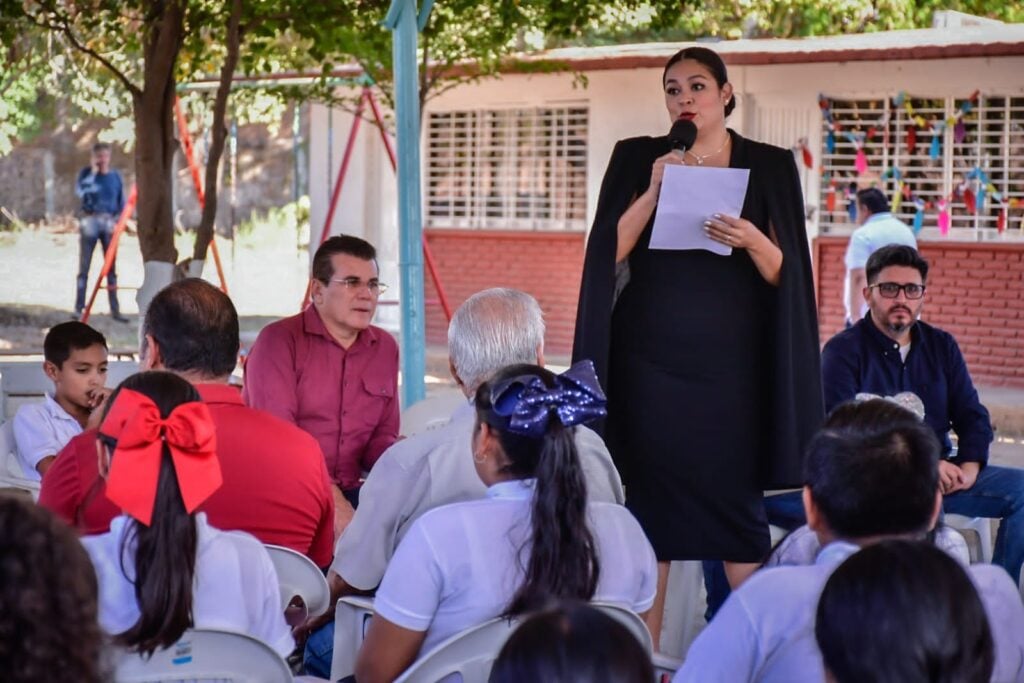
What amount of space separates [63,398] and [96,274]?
18130mm

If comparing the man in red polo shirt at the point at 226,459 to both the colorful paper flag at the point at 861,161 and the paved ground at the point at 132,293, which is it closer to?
the paved ground at the point at 132,293

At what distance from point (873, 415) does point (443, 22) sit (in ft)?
18.2

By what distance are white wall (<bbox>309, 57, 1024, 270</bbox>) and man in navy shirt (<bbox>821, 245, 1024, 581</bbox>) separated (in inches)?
316

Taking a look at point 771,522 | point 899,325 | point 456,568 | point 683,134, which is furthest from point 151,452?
point 899,325

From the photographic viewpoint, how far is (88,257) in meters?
16.3

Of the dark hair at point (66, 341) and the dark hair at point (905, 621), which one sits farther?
the dark hair at point (66, 341)

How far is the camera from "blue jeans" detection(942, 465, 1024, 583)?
5109mm

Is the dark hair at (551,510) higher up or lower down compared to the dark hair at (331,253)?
lower down

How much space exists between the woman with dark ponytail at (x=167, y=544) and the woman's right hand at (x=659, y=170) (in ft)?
5.43

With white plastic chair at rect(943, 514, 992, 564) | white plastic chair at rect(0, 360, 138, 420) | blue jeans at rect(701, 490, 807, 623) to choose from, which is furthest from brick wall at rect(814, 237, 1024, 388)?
white plastic chair at rect(0, 360, 138, 420)

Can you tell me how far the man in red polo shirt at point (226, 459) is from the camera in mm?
3346

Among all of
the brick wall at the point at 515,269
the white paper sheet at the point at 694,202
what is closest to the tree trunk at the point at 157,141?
the white paper sheet at the point at 694,202

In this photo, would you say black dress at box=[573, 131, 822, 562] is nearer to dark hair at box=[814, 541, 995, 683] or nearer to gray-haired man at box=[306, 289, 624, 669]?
gray-haired man at box=[306, 289, 624, 669]

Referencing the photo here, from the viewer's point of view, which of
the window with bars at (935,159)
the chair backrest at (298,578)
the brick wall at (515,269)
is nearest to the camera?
the chair backrest at (298,578)
